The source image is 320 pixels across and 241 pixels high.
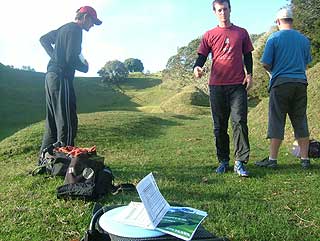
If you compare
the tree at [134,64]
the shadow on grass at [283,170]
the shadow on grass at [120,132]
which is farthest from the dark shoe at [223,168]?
the tree at [134,64]

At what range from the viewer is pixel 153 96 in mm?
44594

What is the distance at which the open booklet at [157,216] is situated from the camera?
220 cm

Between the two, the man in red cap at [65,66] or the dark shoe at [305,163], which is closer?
the man in red cap at [65,66]

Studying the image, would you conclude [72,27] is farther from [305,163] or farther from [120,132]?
[120,132]

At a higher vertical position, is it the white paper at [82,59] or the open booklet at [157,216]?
the white paper at [82,59]

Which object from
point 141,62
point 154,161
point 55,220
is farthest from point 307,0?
point 141,62

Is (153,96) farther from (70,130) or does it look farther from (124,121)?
(70,130)

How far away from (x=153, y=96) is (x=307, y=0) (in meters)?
Result: 23.9

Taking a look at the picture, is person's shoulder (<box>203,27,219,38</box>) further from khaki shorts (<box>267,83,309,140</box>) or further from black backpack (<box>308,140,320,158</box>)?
black backpack (<box>308,140,320,158</box>)

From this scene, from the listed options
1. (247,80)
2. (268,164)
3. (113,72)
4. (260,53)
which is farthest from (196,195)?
(113,72)

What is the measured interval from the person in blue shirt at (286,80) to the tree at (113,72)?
52.3 metres

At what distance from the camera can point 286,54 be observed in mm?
5871

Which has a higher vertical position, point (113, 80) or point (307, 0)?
point (307, 0)

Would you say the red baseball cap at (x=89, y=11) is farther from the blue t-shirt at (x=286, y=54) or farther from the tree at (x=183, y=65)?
the tree at (x=183, y=65)
